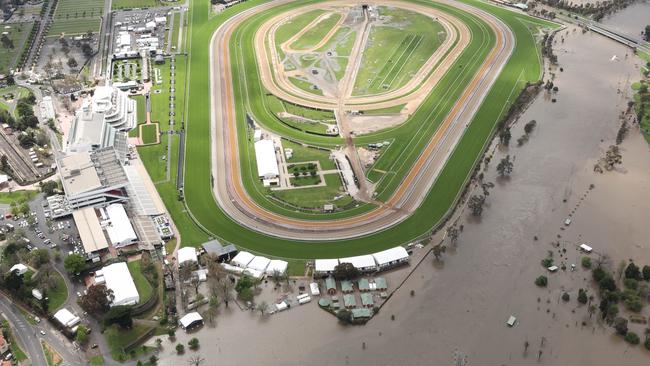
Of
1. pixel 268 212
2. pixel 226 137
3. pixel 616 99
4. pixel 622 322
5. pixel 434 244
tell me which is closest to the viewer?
pixel 622 322

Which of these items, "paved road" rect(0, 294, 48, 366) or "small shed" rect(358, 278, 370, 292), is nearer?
"paved road" rect(0, 294, 48, 366)

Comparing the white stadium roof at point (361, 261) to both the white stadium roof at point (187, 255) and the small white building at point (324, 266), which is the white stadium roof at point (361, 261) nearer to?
the small white building at point (324, 266)

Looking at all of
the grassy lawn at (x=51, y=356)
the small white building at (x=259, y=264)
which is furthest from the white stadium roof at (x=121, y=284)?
the small white building at (x=259, y=264)

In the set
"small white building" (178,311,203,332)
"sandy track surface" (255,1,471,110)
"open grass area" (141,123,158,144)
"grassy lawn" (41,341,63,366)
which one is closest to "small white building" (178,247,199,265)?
"small white building" (178,311,203,332)

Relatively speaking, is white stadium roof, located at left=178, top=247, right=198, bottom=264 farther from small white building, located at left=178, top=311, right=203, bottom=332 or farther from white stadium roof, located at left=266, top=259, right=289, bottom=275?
white stadium roof, located at left=266, top=259, right=289, bottom=275

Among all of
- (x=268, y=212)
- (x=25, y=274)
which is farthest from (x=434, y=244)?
(x=25, y=274)

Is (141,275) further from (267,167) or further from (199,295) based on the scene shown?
(267,167)
